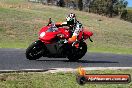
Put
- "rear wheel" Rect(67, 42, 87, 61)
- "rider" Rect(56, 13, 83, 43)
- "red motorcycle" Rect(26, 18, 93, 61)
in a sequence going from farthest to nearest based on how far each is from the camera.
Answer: "rear wheel" Rect(67, 42, 87, 61), "rider" Rect(56, 13, 83, 43), "red motorcycle" Rect(26, 18, 93, 61)

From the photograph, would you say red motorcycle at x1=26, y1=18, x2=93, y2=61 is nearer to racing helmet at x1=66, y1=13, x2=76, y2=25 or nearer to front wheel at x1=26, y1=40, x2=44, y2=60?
front wheel at x1=26, y1=40, x2=44, y2=60

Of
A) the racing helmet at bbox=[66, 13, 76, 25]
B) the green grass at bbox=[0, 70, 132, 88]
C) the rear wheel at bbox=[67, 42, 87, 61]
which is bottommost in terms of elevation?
the rear wheel at bbox=[67, 42, 87, 61]

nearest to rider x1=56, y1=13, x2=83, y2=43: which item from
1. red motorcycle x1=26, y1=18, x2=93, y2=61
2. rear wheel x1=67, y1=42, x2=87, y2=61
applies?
red motorcycle x1=26, y1=18, x2=93, y2=61

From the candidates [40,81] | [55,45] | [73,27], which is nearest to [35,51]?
[55,45]

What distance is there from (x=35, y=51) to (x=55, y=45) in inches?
32.5

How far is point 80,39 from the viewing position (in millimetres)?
16141

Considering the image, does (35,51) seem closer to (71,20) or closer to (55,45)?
(55,45)

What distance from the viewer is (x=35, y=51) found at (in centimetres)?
1536

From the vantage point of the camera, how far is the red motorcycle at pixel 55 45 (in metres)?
15.4

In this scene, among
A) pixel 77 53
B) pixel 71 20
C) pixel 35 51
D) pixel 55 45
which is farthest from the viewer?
pixel 77 53

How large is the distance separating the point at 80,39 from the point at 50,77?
5.72 meters

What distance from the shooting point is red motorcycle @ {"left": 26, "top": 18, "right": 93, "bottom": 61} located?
15367 millimetres

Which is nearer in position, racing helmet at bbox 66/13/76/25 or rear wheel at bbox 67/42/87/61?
racing helmet at bbox 66/13/76/25

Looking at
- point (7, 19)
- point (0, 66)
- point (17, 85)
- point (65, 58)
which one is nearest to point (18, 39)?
point (7, 19)
